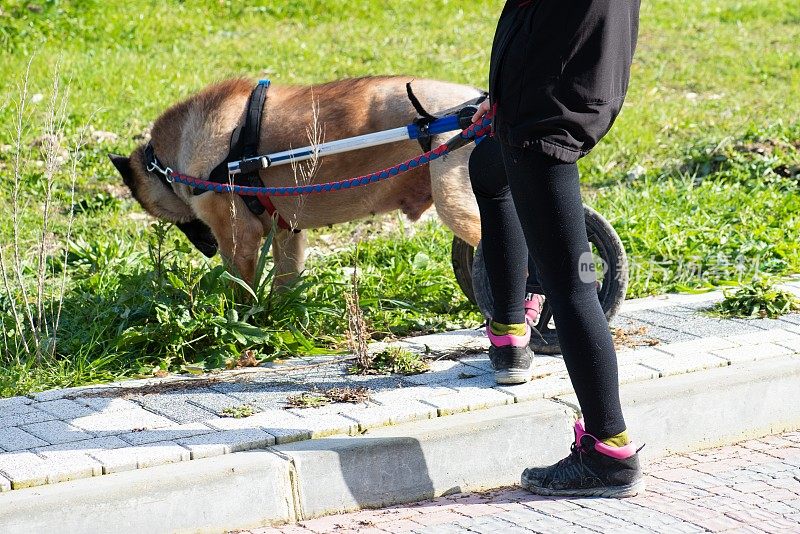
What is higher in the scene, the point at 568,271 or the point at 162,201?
the point at 162,201

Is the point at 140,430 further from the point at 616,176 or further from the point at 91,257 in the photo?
the point at 616,176

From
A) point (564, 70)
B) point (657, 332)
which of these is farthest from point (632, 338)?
point (564, 70)

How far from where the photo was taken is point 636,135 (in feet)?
29.2

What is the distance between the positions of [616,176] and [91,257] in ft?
12.8

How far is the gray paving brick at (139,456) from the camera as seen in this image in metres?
3.52

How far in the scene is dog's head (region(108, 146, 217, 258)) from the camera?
5.80m

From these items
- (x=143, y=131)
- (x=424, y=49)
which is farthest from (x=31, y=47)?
(x=424, y=49)

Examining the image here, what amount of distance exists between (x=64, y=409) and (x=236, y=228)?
5.05ft

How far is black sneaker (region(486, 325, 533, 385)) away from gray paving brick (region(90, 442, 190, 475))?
4.23ft

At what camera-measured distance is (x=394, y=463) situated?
149 inches

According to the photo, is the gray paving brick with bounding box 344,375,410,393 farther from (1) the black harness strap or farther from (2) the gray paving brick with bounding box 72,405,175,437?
(1) the black harness strap

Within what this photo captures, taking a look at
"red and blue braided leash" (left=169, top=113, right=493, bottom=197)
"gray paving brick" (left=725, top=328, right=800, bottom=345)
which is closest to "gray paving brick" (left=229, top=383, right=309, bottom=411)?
"red and blue braided leash" (left=169, top=113, right=493, bottom=197)

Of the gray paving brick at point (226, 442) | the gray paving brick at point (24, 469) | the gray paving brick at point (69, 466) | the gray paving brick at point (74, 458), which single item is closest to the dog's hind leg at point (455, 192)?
the gray paving brick at point (226, 442)

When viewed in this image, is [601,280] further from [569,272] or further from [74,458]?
[74,458]
